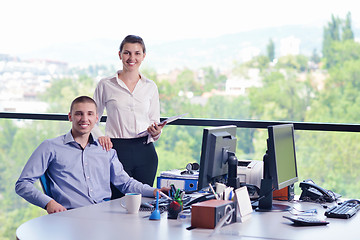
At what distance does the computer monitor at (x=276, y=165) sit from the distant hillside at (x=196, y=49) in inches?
376

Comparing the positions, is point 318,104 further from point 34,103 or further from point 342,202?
point 342,202

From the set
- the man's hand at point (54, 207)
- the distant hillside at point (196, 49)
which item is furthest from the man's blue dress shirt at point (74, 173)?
the distant hillside at point (196, 49)

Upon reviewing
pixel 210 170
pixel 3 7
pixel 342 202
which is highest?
pixel 3 7

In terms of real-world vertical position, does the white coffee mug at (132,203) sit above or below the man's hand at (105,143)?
below

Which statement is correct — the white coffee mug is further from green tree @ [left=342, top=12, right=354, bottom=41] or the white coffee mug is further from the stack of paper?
green tree @ [left=342, top=12, right=354, bottom=41]

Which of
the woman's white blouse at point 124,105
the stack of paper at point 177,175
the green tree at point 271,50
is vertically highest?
the green tree at point 271,50

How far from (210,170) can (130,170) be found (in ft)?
3.25

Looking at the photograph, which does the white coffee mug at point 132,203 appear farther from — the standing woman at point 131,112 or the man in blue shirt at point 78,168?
the standing woman at point 131,112

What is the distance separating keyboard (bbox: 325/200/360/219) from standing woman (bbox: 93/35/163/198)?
1173 mm

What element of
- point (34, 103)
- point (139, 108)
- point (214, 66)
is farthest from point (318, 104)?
point (139, 108)

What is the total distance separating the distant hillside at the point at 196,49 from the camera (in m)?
12.2

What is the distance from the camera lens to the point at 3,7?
1316cm

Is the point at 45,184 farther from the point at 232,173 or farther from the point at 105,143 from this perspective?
the point at 232,173

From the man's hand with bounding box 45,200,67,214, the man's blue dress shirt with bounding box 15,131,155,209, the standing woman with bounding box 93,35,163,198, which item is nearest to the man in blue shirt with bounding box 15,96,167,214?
the man's blue dress shirt with bounding box 15,131,155,209
